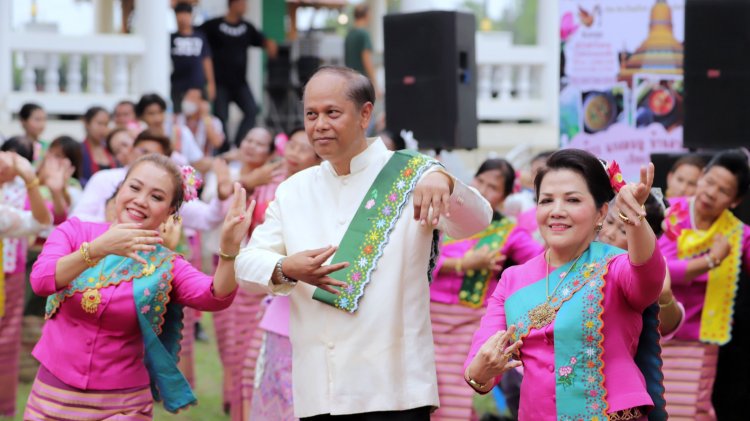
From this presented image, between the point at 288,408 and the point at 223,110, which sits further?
the point at 223,110

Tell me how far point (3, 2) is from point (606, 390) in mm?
12246

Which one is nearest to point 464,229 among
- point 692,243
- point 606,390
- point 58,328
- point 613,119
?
point 606,390

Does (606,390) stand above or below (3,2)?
below

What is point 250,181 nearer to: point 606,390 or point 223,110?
point 606,390

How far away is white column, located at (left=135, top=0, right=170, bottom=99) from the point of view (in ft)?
47.9

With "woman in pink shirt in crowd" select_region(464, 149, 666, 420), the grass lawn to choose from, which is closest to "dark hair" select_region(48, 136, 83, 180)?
the grass lawn

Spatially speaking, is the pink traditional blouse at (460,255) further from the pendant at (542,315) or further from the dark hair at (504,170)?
the pendant at (542,315)

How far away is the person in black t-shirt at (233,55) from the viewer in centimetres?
1416

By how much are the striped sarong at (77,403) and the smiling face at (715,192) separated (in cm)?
303

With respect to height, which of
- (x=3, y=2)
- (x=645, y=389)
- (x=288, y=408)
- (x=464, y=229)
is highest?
(x=3, y=2)

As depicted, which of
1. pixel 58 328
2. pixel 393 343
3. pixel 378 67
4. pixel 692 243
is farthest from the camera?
pixel 378 67

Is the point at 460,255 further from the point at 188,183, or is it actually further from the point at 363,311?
the point at 363,311

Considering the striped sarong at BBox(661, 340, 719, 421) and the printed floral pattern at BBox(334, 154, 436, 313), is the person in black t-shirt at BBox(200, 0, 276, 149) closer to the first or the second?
the striped sarong at BBox(661, 340, 719, 421)

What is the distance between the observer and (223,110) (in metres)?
14.4
